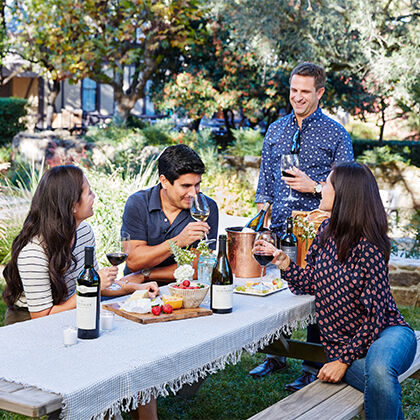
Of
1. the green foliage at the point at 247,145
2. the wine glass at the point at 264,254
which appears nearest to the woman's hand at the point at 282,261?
the wine glass at the point at 264,254

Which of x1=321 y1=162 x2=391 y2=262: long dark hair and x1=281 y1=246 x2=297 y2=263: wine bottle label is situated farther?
x1=281 y1=246 x2=297 y2=263: wine bottle label

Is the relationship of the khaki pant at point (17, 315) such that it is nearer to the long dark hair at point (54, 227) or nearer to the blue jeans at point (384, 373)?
the long dark hair at point (54, 227)

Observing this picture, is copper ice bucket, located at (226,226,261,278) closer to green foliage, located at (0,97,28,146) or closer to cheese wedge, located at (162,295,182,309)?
cheese wedge, located at (162,295,182,309)

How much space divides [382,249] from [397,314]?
0.34 metres

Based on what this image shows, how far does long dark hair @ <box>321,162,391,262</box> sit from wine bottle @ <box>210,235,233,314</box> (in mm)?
553

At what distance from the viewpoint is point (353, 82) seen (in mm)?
14148

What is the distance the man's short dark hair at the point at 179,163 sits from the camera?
3.53m

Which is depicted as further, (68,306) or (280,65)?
(280,65)

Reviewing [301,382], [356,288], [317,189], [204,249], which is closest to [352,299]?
[356,288]

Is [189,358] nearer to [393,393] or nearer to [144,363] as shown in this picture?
[144,363]

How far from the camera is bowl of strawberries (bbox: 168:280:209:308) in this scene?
2820mm

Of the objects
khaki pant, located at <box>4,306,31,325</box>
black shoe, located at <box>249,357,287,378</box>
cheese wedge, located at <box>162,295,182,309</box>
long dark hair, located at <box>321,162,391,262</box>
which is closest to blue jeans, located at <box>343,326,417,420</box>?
long dark hair, located at <box>321,162,391,262</box>

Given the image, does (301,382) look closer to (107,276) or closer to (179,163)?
(179,163)

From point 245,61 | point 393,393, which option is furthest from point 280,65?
point 393,393
